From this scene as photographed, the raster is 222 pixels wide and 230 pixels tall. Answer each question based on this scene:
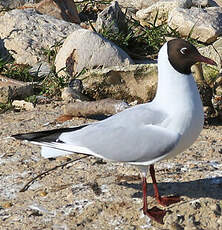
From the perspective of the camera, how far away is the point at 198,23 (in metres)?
8.98

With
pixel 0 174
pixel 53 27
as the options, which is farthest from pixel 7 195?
pixel 53 27

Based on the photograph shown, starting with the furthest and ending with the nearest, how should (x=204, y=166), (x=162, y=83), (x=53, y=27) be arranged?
(x=53, y=27) < (x=204, y=166) < (x=162, y=83)

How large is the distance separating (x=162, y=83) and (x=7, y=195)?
1.47 m

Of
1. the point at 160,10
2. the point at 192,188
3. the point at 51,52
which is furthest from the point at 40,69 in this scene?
the point at 192,188

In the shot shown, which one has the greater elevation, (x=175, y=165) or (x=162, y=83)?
(x=162, y=83)

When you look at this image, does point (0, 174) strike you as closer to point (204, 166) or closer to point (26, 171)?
point (26, 171)

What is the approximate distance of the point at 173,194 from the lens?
15.2ft

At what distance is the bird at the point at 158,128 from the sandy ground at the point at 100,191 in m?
0.18

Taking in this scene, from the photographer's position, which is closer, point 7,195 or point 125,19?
point 7,195

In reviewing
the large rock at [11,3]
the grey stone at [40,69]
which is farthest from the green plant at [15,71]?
the large rock at [11,3]

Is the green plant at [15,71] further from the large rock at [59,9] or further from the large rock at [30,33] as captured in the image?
the large rock at [59,9]

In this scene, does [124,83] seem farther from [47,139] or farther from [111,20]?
[47,139]

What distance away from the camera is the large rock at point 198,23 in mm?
8867

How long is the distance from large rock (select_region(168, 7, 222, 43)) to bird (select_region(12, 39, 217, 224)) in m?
4.54
